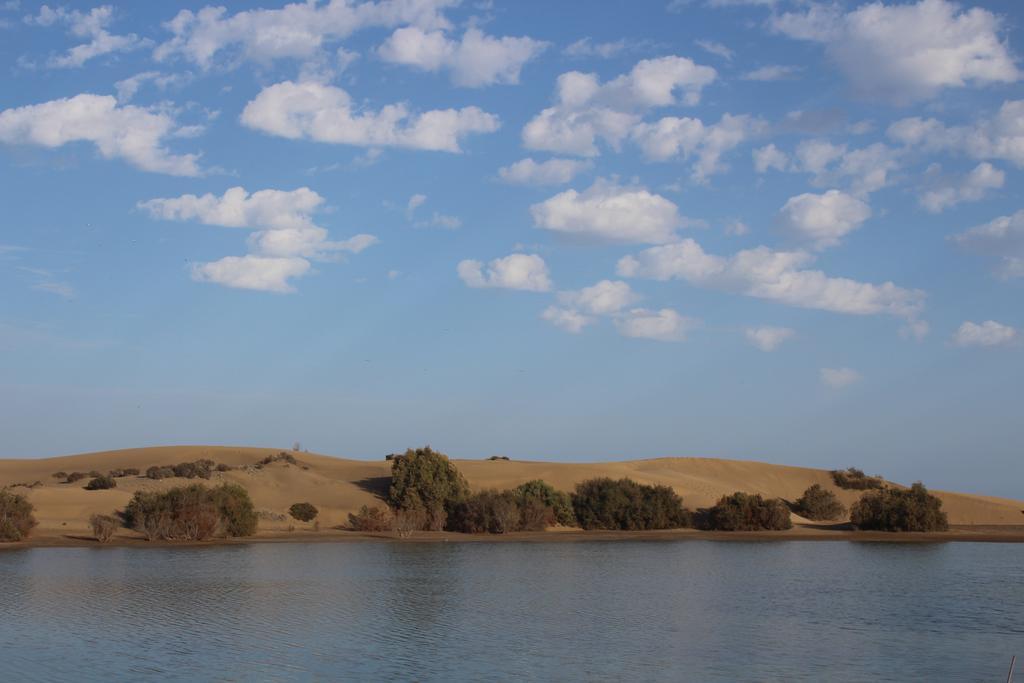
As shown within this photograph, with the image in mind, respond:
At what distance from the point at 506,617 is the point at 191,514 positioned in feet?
98.4

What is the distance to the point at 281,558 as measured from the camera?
4350 cm

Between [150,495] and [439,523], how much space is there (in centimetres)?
1530

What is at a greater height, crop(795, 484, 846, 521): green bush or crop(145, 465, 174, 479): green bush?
crop(145, 465, 174, 479): green bush

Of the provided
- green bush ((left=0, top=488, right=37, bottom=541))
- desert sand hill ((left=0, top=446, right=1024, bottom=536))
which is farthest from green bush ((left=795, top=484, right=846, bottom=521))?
green bush ((left=0, top=488, right=37, bottom=541))

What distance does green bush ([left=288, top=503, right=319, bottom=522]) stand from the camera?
6148cm

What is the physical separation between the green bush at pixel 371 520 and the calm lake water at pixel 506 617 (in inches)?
541

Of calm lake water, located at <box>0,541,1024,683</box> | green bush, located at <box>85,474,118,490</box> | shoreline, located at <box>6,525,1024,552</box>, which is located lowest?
calm lake water, located at <box>0,541,1024,683</box>

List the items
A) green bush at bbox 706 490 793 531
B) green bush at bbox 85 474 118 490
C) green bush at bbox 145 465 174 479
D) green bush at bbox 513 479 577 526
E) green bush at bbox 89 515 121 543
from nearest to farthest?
green bush at bbox 89 515 121 543, green bush at bbox 513 479 577 526, green bush at bbox 706 490 793 531, green bush at bbox 85 474 118 490, green bush at bbox 145 465 174 479

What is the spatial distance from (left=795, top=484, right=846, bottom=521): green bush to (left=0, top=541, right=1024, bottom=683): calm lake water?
1099 inches

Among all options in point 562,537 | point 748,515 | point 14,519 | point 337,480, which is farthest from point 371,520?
point 748,515

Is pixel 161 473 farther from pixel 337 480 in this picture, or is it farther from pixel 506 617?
pixel 506 617

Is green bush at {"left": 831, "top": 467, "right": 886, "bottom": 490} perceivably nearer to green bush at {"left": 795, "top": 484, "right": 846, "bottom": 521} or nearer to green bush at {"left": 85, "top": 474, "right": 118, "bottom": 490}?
green bush at {"left": 795, "top": 484, "right": 846, "bottom": 521}

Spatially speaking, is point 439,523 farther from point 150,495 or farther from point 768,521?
point 768,521

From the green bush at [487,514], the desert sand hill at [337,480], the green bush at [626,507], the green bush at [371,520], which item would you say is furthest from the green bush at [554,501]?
the desert sand hill at [337,480]
